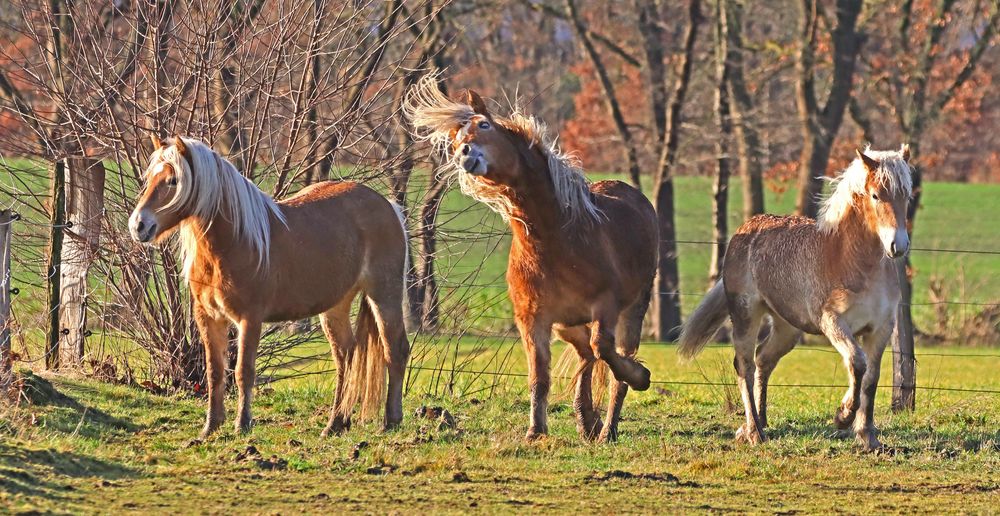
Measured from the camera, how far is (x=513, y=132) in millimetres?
8398

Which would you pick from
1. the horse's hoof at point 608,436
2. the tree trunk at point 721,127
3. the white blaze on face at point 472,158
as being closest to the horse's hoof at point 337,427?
the horse's hoof at point 608,436

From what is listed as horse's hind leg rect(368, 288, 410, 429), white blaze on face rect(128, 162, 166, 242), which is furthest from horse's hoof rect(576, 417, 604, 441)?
white blaze on face rect(128, 162, 166, 242)

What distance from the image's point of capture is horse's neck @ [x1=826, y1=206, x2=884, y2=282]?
8.51 metres

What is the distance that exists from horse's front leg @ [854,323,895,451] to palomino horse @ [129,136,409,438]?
2.90 m

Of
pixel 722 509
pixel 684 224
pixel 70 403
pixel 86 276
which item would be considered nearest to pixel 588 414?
pixel 722 509

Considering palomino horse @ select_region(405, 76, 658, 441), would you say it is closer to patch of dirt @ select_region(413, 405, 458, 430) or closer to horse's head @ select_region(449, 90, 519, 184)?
horse's head @ select_region(449, 90, 519, 184)

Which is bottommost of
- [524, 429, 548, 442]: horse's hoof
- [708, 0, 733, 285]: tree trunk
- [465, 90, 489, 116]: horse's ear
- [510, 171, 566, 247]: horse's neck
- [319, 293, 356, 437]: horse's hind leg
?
[524, 429, 548, 442]: horse's hoof

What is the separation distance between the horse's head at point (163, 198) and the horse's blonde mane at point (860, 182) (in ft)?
12.9

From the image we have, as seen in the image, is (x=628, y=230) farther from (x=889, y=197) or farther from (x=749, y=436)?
(x=889, y=197)

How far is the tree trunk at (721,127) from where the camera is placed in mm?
20688

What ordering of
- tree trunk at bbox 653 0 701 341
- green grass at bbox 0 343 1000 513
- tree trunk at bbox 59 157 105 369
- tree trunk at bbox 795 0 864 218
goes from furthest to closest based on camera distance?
tree trunk at bbox 653 0 701 341 < tree trunk at bbox 795 0 864 218 < tree trunk at bbox 59 157 105 369 < green grass at bbox 0 343 1000 513

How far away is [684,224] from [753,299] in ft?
79.1

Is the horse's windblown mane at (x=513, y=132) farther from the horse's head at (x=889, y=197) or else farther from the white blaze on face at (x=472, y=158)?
the horse's head at (x=889, y=197)

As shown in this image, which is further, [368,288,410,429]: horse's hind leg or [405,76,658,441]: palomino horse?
[368,288,410,429]: horse's hind leg
